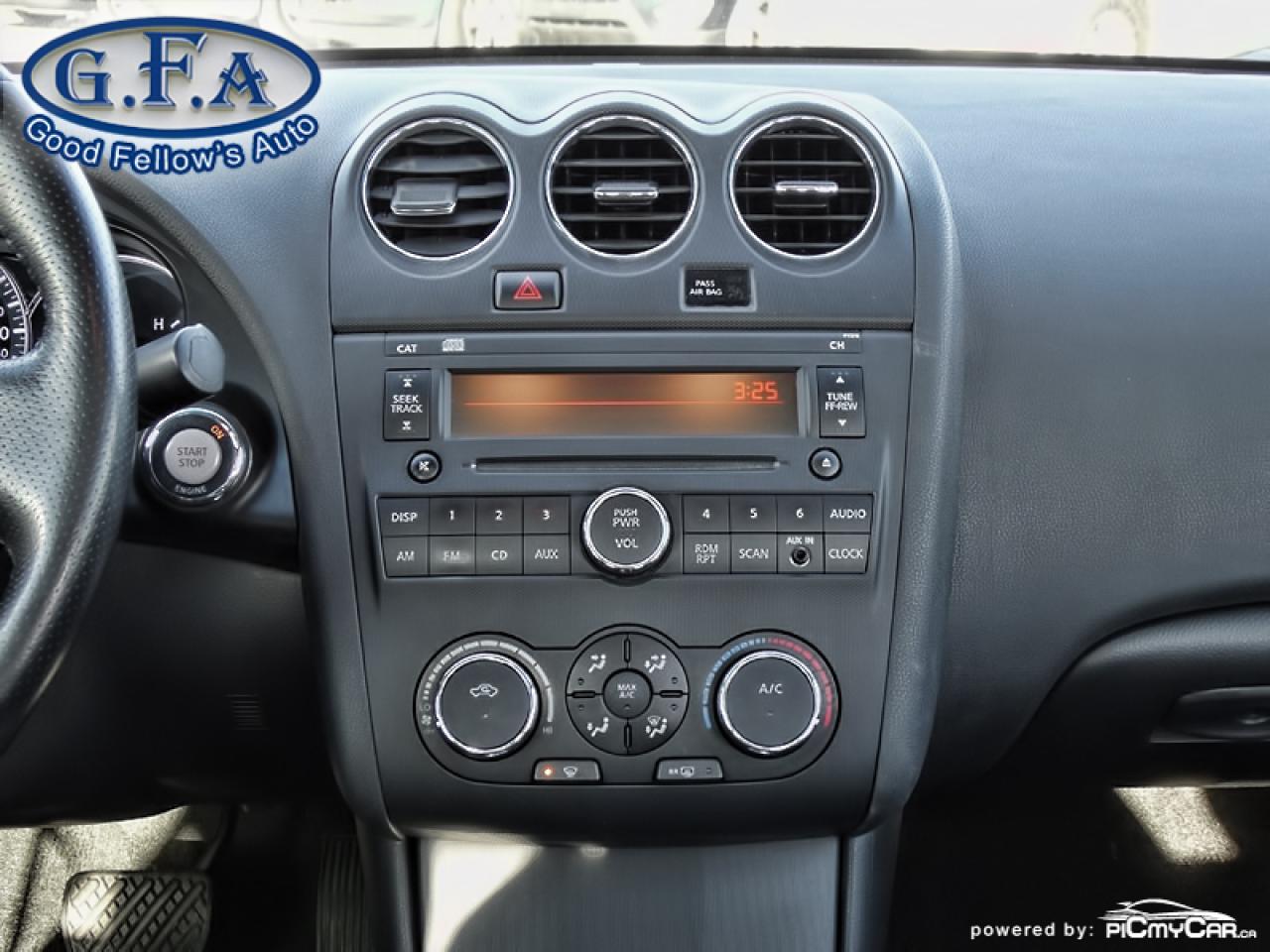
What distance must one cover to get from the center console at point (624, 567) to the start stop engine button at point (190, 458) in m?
0.11

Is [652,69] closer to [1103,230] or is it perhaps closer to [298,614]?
[1103,230]

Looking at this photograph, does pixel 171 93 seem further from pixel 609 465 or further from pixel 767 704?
pixel 767 704

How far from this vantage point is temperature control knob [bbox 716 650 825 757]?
110cm

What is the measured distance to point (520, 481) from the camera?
3.69 feet

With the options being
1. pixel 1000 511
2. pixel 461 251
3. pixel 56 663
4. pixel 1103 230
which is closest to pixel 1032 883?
pixel 1000 511

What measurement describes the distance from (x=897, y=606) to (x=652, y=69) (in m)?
0.64

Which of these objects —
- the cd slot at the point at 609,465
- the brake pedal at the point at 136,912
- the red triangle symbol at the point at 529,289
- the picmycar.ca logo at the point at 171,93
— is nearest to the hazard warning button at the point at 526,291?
the red triangle symbol at the point at 529,289

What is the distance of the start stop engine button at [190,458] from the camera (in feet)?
3.68

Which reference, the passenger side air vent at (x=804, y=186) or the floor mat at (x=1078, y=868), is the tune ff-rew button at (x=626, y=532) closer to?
the passenger side air vent at (x=804, y=186)

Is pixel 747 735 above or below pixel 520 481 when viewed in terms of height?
below

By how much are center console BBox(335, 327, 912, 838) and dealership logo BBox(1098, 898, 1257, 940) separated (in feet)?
3.02

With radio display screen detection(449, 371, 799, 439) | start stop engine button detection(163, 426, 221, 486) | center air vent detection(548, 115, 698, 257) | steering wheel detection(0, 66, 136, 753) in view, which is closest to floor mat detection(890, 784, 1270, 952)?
radio display screen detection(449, 371, 799, 439)

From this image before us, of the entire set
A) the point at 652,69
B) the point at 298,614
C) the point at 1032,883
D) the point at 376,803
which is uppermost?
the point at 652,69

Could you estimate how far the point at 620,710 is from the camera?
1.10 metres
